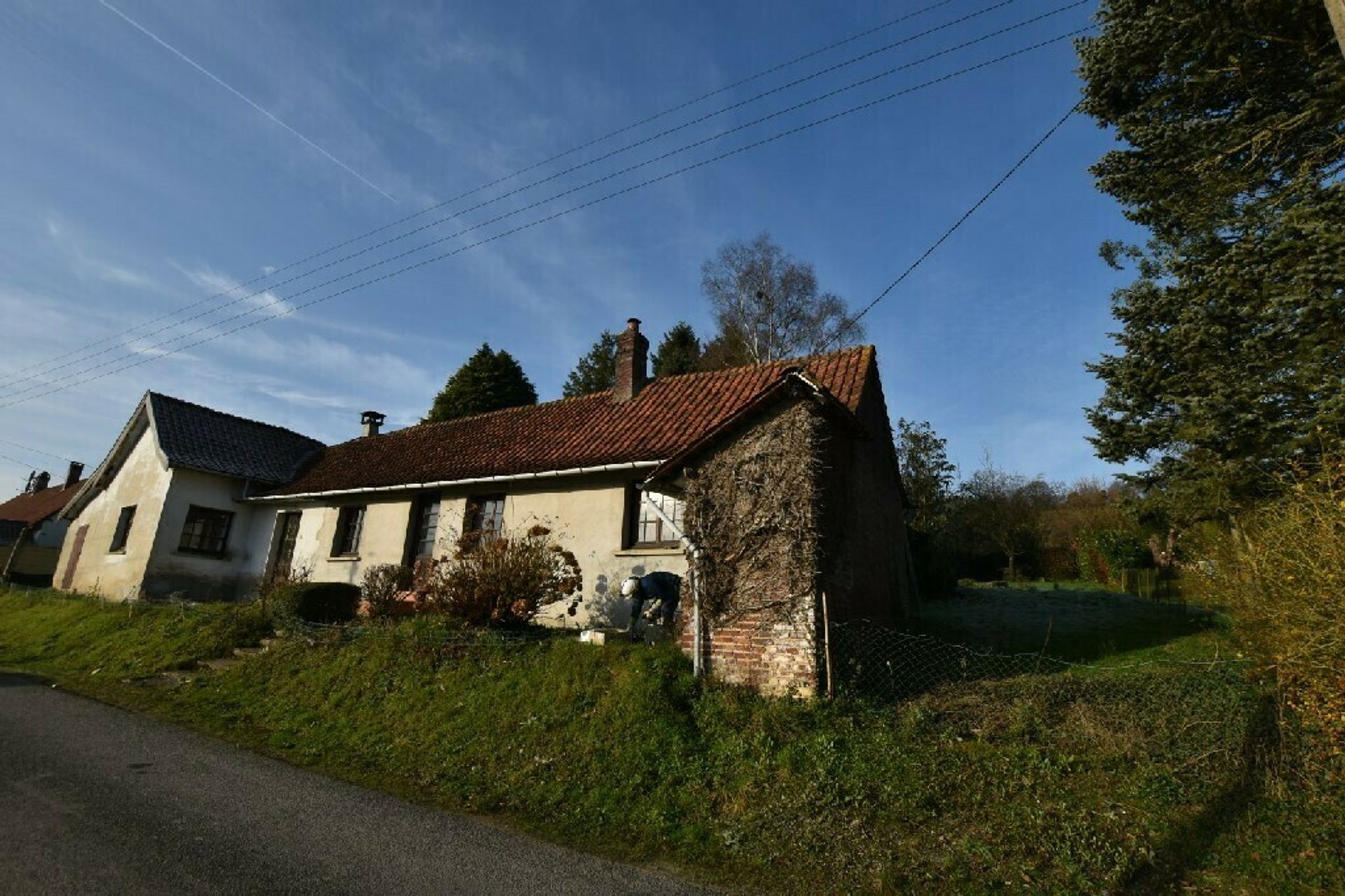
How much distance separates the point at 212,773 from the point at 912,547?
1834cm

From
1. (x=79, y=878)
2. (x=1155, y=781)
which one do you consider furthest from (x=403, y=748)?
(x=1155, y=781)

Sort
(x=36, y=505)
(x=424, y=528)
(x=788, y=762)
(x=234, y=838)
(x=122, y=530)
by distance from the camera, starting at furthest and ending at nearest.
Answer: (x=36, y=505) → (x=122, y=530) → (x=424, y=528) → (x=788, y=762) → (x=234, y=838)

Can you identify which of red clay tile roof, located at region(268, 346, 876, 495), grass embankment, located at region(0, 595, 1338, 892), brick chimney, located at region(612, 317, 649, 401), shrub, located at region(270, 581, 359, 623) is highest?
brick chimney, located at region(612, 317, 649, 401)

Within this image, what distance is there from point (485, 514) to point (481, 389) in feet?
76.1

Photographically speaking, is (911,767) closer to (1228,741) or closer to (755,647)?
(755,647)

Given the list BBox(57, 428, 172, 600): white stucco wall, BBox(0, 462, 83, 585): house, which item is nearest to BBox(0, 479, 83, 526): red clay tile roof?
BBox(0, 462, 83, 585): house

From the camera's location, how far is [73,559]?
23.3m

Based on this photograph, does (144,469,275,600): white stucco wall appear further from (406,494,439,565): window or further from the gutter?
(406,494,439,565): window

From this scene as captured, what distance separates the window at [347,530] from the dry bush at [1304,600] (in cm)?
1779

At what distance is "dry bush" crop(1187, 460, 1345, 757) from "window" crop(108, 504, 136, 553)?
26.6m

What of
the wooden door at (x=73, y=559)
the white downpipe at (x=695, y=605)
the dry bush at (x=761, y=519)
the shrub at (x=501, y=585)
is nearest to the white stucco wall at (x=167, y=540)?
the wooden door at (x=73, y=559)

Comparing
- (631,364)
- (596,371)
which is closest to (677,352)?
(596,371)

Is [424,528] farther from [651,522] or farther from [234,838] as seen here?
[234,838]

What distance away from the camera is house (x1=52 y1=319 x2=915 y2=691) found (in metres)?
8.71
